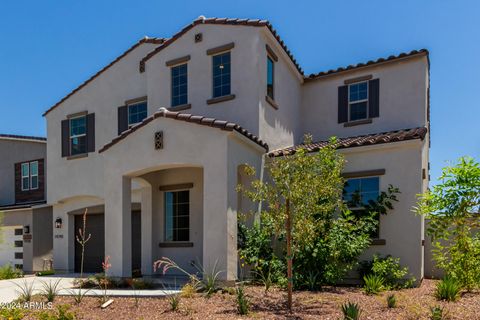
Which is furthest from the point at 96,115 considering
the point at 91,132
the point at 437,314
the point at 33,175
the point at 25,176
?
the point at 437,314

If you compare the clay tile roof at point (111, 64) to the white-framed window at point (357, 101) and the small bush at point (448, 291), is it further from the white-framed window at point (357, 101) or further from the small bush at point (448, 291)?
the small bush at point (448, 291)

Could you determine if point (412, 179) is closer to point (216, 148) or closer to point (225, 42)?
point (216, 148)

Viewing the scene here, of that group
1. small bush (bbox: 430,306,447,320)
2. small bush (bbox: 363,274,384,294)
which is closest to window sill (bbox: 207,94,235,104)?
small bush (bbox: 363,274,384,294)

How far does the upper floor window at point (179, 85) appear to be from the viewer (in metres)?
14.0

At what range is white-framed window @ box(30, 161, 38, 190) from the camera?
20.3 m

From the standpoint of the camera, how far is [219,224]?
32.4 ft

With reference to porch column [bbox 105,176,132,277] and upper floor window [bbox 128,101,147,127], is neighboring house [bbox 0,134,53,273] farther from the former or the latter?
porch column [bbox 105,176,132,277]

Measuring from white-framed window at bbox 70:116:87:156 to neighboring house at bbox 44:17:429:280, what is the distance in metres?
0.05

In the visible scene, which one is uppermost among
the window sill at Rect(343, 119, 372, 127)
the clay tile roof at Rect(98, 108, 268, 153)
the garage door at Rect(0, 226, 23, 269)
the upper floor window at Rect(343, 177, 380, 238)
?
the window sill at Rect(343, 119, 372, 127)

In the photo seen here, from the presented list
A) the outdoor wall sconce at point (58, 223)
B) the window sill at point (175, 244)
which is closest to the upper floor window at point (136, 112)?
the window sill at point (175, 244)

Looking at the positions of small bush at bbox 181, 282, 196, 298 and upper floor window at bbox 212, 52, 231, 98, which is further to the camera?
upper floor window at bbox 212, 52, 231, 98

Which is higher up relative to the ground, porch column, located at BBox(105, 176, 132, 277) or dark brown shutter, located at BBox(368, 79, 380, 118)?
dark brown shutter, located at BBox(368, 79, 380, 118)

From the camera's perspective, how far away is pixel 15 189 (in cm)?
2111

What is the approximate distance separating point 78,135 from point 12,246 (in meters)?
7.02
